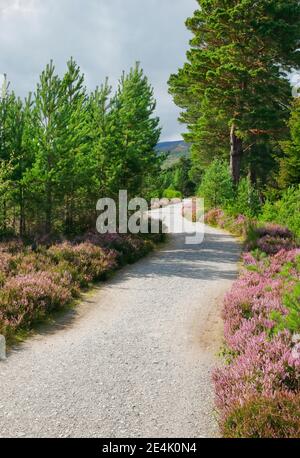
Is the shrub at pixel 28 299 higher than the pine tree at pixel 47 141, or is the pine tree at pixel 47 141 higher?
the pine tree at pixel 47 141

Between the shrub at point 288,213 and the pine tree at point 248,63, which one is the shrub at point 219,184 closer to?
the pine tree at point 248,63

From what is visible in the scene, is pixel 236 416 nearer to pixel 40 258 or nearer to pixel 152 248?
pixel 40 258

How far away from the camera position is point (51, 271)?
1143 cm

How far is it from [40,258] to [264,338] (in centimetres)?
Answer: 840

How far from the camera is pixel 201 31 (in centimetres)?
2812

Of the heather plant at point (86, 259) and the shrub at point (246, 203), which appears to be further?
the shrub at point (246, 203)

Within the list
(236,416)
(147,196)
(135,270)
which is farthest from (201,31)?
(236,416)

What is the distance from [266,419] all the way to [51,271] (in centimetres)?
834

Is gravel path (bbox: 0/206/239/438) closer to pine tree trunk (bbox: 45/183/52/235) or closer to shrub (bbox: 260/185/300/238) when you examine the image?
pine tree trunk (bbox: 45/183/52/235)

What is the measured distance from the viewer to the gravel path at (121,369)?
16.2 feet

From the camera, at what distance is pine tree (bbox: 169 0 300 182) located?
23672mm

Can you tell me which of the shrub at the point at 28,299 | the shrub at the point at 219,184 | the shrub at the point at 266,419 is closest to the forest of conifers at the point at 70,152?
the shrub at the point at 28,299

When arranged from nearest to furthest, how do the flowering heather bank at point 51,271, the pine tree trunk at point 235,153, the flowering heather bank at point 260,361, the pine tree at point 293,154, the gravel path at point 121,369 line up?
the flowering heather bank at point 260,361
the gravel path at point 121,369
the flowering heather bank at point 51,271
the pine tree at point 293,154
the pine tree trunk at point 235,153
